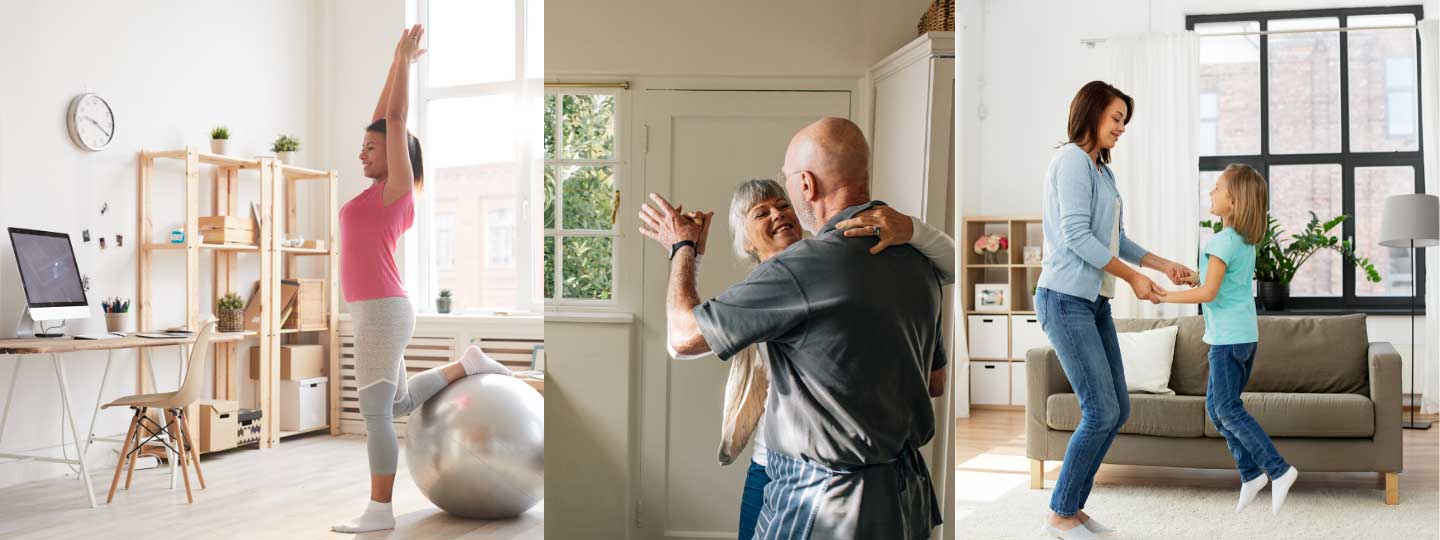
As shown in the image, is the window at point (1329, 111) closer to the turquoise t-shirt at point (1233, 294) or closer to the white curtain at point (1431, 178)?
the white curtain at point (1431, 178)

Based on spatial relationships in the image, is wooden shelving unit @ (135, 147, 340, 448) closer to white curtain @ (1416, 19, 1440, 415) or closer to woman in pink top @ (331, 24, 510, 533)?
woman in pink top @ (331, 24, 510, 533)

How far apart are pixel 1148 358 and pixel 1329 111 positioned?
0.71 m

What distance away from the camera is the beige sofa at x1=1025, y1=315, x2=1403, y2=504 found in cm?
138

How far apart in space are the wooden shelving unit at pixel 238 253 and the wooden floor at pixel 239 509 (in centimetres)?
70

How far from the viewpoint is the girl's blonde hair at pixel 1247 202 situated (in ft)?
4.65

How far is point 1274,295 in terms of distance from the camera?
1.42 m

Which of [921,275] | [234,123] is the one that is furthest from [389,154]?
[234,123]

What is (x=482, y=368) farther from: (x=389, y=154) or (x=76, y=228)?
(x=76, y=228)

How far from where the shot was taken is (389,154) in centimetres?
222

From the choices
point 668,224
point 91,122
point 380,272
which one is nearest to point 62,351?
point 91,122

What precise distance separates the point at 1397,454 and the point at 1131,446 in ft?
1.92

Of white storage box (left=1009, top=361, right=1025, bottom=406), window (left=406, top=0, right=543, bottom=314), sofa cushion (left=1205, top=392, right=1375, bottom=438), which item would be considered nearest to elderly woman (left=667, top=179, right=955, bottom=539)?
white storage box (left=1009, top=361, right=1025, bottom=406)

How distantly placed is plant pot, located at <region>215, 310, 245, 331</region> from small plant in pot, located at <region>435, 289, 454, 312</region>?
0.96 metres

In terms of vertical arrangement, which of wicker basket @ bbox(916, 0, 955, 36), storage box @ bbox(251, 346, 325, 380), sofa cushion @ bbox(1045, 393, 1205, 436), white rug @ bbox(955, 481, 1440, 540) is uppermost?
wicker basket @ bbox(916, 0, 955, 36)
